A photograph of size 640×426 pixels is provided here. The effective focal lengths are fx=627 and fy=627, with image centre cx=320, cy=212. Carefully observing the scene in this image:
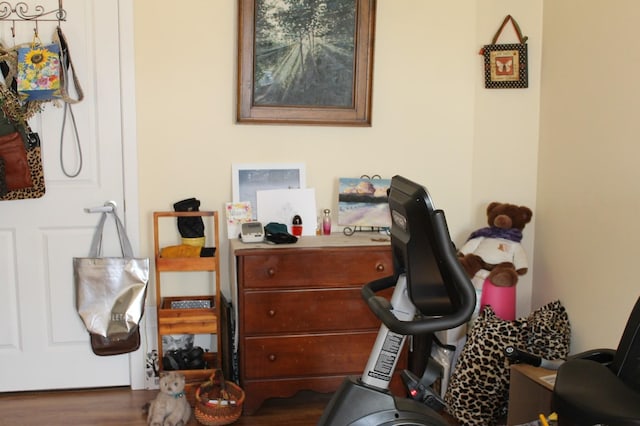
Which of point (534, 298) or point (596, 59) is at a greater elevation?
point (596, 59)

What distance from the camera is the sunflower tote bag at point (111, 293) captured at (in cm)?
315

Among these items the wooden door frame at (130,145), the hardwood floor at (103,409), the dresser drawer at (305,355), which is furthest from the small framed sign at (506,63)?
the wooden door frame at (130,145)

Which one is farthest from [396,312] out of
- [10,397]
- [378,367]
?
[10,397]

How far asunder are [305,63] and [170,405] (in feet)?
6.08

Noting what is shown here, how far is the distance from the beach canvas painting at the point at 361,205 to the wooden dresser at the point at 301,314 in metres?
0.33

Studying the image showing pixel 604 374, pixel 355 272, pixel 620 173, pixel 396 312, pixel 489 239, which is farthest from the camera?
pixel 489 239

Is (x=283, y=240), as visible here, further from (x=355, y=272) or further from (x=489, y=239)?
(x=489, y=239)

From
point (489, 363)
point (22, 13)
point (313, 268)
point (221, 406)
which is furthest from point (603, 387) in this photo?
point (22, 13)

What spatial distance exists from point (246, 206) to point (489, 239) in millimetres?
1298

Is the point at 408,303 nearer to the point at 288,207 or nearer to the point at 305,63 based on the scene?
the point at 288,207

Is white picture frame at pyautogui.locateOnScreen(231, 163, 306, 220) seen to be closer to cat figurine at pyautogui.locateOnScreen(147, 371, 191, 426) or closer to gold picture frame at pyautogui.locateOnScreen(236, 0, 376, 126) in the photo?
gold picture frame at pyautogui.locateOnScreen(236, 0, 376, 126)

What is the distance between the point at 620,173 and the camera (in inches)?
106

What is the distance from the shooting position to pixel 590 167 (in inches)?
115

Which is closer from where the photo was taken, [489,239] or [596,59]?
[596,59]
